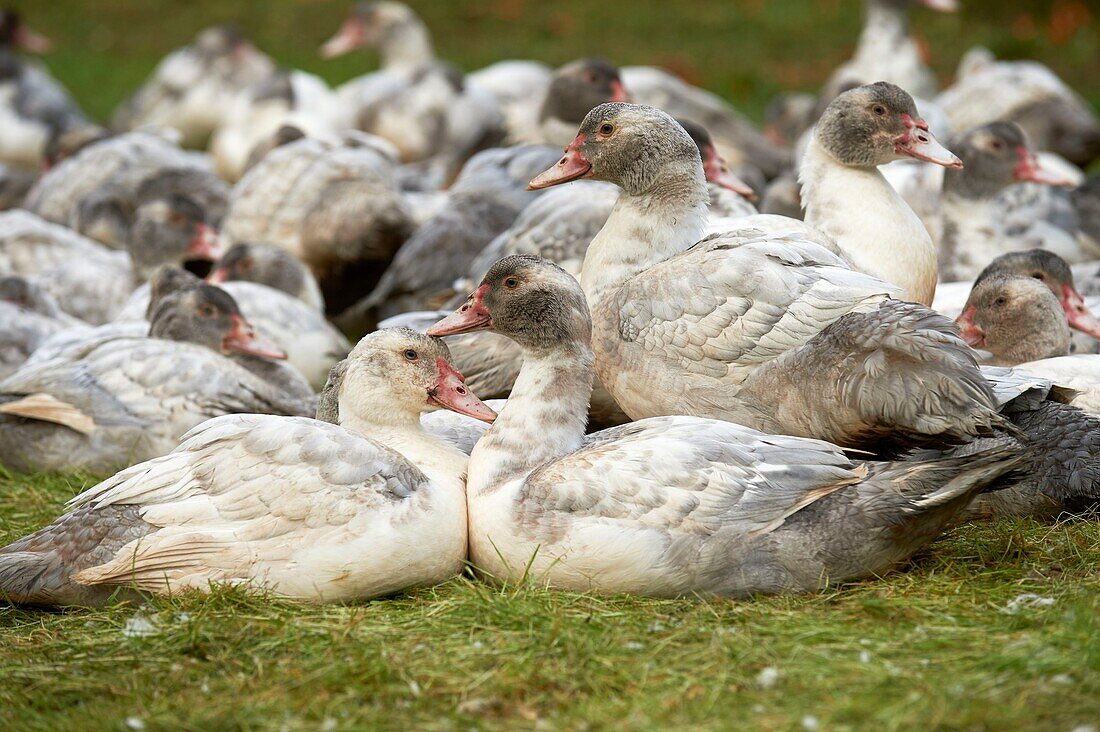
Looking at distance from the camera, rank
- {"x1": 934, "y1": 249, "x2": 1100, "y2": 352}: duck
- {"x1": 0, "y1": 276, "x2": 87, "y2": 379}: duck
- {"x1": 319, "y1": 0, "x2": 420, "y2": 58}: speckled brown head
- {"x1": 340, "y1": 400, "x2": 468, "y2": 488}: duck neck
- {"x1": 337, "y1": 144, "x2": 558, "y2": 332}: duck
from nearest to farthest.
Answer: {"x1": 340, "y1": 400, "x2": 468, "y2": 488}: duck neck → {"x1": 934, "y1": 249, "x2": 1100, "y2": 352}: duck → {"x1": 0, "y1": 276, "x2": 87, "y2": 379}: duck → {"x1": 337, "y1": 144, "x2": 558, "y2": 332}: duck → {"x1": 319, "y1": 0, "x2": 420, "y2": 58}: speckled brown head

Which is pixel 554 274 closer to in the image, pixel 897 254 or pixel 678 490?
pixel 678 490

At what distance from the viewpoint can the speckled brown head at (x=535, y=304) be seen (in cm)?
514

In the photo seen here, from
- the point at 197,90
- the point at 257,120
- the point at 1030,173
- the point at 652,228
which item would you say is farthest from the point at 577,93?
the point at 197,90

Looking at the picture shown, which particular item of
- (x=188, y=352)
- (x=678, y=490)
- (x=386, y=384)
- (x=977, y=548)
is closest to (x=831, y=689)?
(x=678, y=490)

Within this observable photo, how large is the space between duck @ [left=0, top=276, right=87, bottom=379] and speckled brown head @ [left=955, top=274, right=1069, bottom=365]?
15.6 feet

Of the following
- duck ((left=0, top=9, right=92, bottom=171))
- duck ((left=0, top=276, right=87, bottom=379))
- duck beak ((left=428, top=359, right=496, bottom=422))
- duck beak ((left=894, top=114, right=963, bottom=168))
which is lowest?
duck ((left=0, top=9, right=92, bottom=171))

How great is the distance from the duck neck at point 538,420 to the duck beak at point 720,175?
2374 mm

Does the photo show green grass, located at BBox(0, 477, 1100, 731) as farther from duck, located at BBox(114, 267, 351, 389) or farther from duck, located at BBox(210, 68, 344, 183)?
→ duck, located at BBox(210, 68, 344, 183)

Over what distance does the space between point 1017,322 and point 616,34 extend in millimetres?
14841

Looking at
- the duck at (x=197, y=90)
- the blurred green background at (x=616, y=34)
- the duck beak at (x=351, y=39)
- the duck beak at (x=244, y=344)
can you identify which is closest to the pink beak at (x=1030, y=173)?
the duck beak at (x=244, y=344)

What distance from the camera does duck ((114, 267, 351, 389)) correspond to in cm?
813

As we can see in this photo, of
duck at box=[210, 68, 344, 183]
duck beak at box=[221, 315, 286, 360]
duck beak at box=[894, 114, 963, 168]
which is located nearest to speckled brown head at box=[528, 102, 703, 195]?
duck beak at box=[894, 114, 963, 168]

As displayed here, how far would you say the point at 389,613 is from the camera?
15.5ft

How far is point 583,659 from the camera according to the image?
425cm
